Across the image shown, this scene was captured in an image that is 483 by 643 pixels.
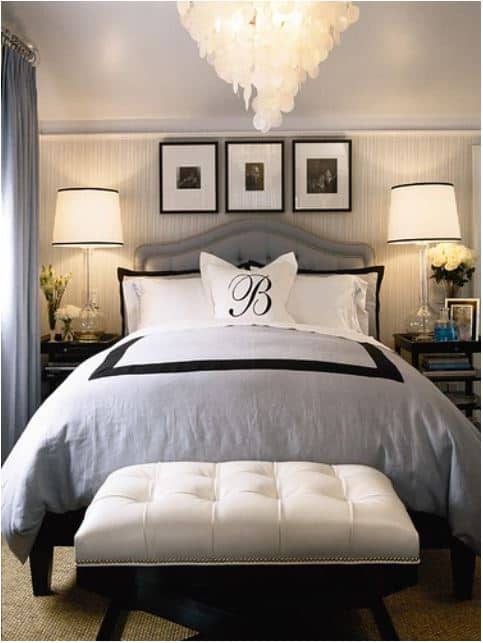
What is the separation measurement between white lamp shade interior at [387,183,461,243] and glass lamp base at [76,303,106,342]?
195 cm

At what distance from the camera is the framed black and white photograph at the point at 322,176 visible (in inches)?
190

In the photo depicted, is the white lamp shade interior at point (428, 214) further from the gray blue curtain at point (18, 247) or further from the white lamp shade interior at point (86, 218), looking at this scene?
the gray blue curtain at point (18, 247)

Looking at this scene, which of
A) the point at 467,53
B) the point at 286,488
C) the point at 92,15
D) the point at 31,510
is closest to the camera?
the point at 286,488

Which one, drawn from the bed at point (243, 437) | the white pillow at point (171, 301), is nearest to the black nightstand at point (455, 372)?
the white pillow at point (171, 301)

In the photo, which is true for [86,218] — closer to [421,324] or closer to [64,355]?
[64,355]

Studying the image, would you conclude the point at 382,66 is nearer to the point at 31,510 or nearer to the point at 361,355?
the point at 361,355

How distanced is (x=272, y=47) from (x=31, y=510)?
1896 mm

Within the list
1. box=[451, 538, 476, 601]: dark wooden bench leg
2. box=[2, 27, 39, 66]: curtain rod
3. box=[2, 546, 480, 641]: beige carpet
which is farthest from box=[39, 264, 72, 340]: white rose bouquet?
box=[451, 538, 476, 601]: dark wooden bench leg

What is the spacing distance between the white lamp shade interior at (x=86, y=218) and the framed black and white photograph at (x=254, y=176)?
2.70ft

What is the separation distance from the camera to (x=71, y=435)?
2.32m

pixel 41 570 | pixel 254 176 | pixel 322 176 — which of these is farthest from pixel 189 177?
pixel 41 570

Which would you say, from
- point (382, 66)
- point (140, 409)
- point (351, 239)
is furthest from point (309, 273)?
point (140, 409)

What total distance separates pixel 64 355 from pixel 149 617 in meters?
2.27

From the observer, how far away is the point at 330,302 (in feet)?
13.5
